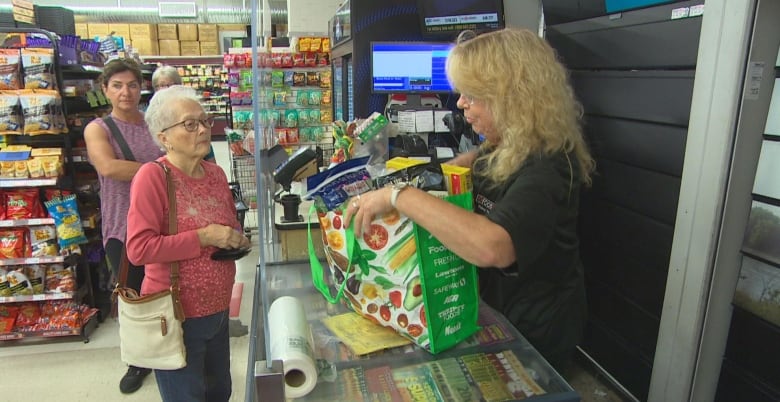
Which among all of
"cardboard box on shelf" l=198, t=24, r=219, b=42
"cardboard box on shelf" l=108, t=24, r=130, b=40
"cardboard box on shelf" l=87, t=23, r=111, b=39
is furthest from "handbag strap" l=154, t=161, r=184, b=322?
"cardboard box on shelf" l=198, t=24, r=219, b=42

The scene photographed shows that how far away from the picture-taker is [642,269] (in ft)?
7.95

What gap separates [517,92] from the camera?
1.16m

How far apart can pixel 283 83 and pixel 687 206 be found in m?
4.56

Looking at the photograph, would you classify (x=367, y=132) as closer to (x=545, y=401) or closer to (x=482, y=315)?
(x=482, y=315)

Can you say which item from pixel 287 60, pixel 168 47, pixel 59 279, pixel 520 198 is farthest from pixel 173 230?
pixel 168 47

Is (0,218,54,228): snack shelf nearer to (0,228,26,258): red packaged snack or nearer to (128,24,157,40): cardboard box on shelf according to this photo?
(0,228,26,258): red packaged snack

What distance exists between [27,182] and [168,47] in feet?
37.1

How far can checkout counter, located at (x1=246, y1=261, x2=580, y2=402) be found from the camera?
0.99 meters

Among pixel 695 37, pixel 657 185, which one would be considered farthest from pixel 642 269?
pixel 695 37

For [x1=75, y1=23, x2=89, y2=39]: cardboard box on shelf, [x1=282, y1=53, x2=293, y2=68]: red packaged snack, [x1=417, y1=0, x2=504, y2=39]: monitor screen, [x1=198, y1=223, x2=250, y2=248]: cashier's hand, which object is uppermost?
[x1=75, y1=23, x2=89, y2=39]: cardboard box on shelf

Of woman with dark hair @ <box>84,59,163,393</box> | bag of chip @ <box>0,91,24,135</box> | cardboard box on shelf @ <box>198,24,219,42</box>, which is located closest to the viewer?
woman with dark hair @ <box>84,59,163,393</box>

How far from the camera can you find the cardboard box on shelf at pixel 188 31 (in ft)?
43.2

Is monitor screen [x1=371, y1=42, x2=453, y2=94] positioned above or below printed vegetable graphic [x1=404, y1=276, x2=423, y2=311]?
above

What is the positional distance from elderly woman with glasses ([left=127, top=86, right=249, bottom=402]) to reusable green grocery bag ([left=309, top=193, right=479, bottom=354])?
77 centimetres
